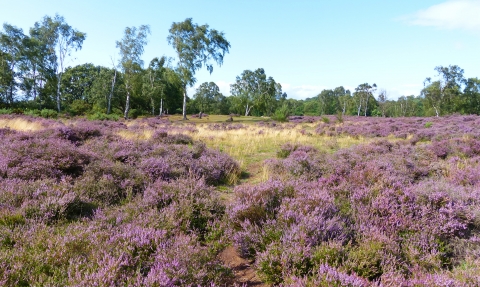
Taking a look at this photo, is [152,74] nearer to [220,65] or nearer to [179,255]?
[220,65]

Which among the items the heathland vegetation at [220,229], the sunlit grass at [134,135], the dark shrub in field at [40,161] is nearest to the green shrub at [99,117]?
the sunlit grass at [134,135]

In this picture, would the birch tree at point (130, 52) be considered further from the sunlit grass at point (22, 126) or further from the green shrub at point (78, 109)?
the sunlit grass at point (22, 126)

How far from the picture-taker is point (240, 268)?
10.4ft

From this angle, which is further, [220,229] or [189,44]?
[189,44]

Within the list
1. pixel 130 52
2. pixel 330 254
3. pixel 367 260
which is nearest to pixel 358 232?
pixel 367 260

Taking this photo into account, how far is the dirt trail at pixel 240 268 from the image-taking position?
2902 millimetres

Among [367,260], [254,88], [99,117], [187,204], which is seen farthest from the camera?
[254,88]

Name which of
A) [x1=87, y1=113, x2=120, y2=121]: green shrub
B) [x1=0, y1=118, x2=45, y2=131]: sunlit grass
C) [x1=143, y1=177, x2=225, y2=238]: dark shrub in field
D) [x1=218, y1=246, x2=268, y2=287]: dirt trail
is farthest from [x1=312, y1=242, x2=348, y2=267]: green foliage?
[x1=87, y1=113, x2=120, y2=121]: green shrub

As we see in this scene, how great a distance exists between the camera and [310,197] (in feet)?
13.1

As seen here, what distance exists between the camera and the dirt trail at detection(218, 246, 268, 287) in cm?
290

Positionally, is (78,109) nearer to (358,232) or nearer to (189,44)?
(189,44)

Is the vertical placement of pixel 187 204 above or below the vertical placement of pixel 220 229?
above

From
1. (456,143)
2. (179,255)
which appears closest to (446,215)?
(179,255)

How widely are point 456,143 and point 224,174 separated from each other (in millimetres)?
9585
